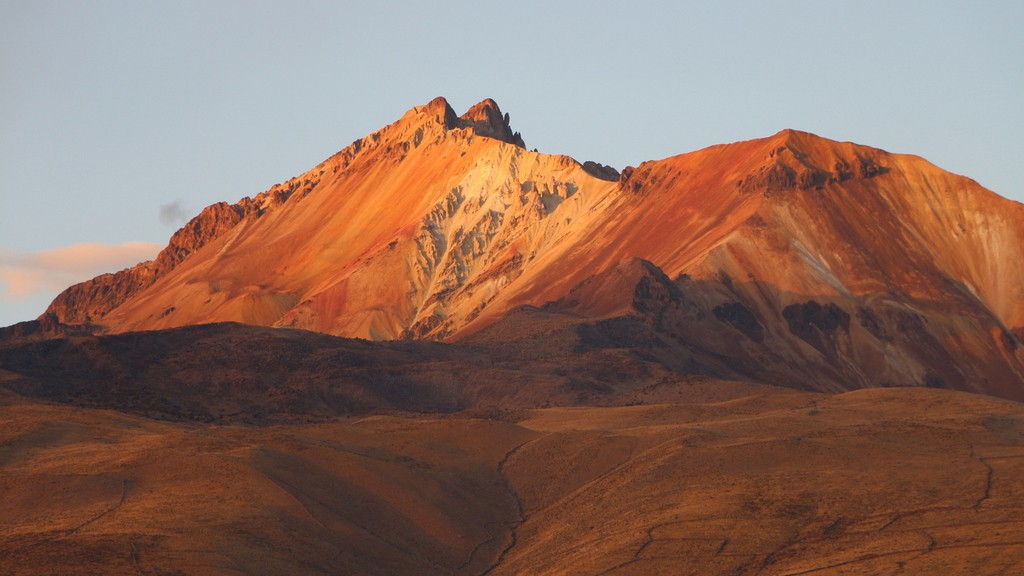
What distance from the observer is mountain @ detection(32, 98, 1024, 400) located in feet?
386

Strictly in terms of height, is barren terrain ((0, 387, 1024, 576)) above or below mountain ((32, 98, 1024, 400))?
below

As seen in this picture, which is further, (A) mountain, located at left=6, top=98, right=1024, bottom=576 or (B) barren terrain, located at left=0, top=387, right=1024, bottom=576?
(A) mountain, located at left=6, top=98, right=1024, bottom=576

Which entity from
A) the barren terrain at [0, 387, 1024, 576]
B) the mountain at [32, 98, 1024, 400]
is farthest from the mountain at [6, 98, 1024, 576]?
the mountain at [32, 98, 1024, 400]

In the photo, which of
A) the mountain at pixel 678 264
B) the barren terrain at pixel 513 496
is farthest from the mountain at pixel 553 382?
the mountain at pixel 678 264

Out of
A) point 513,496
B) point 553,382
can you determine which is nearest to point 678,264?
point 553,382

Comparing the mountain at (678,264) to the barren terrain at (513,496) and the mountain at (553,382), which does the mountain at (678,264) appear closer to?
the mountain at (553,382)

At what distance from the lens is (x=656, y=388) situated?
91.7 meters

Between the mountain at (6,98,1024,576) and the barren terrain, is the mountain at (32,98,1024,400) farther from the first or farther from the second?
the barren terrain

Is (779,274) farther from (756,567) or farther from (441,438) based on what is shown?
(756,567)

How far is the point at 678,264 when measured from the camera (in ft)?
430

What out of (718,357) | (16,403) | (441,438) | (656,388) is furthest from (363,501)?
(718,357)

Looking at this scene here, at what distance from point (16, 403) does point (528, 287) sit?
77861mm

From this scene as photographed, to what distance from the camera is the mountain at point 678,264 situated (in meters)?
118

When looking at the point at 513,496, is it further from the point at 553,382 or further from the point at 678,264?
the point at 678,264
